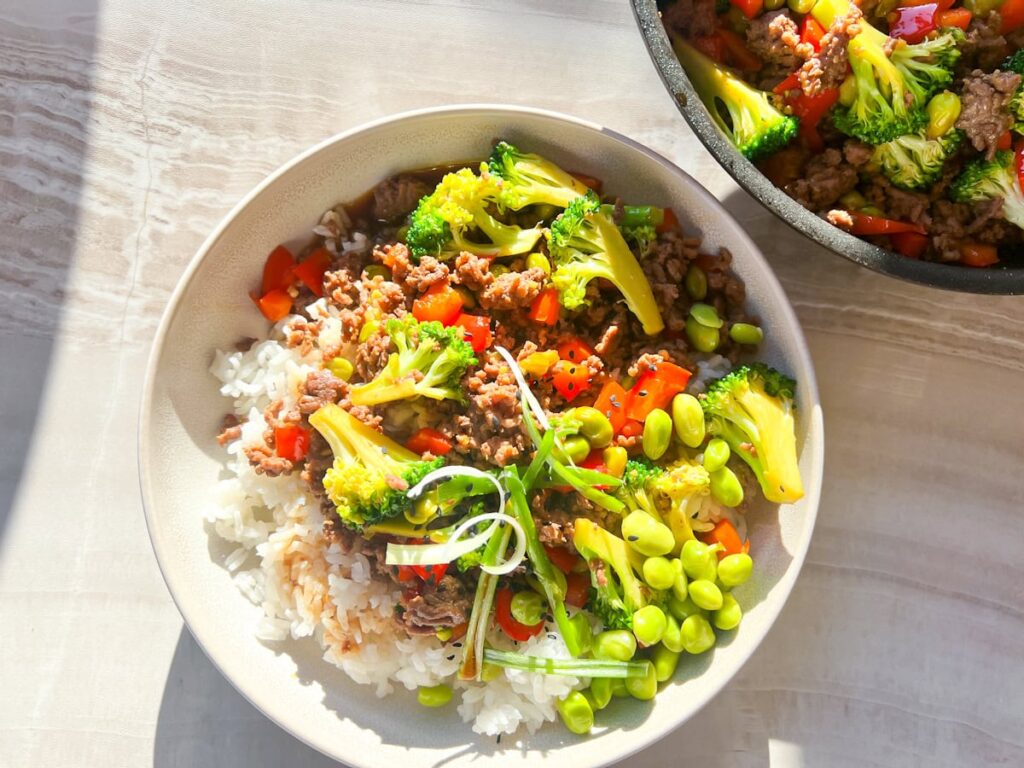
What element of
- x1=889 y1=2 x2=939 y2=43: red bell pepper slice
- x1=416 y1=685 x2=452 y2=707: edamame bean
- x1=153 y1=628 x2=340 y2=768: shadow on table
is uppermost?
x1=889 y1=2 x2=939 y2=43: red bell pepper slice

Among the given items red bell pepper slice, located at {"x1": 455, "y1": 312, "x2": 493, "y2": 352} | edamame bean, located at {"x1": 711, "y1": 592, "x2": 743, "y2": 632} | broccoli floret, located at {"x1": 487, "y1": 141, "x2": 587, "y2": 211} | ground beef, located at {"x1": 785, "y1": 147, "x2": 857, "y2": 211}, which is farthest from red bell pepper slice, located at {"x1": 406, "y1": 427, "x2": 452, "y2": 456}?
ground beef, located at {"x1": 785, "y1": 147, "x2": 857, "y2": 211}

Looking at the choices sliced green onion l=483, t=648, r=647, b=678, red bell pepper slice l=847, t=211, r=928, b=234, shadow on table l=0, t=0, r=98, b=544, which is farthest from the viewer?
shadow on table l=0, t=0, r=98, b=544

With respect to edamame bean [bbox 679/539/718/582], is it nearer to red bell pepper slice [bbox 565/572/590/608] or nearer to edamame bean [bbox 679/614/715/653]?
edamame bean [bbox 679/614/715/653]

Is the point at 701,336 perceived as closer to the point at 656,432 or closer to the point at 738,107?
the point at 656,432

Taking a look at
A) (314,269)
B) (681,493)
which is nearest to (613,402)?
(681,493)

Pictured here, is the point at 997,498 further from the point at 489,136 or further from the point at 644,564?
the point at 489,136

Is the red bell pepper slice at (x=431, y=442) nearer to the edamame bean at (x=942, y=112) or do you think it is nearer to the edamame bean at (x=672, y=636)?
the edamame bean at (x=672, y=636)

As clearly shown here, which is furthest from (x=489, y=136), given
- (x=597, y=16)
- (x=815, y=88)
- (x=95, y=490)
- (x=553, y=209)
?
(x=95, y=490)
